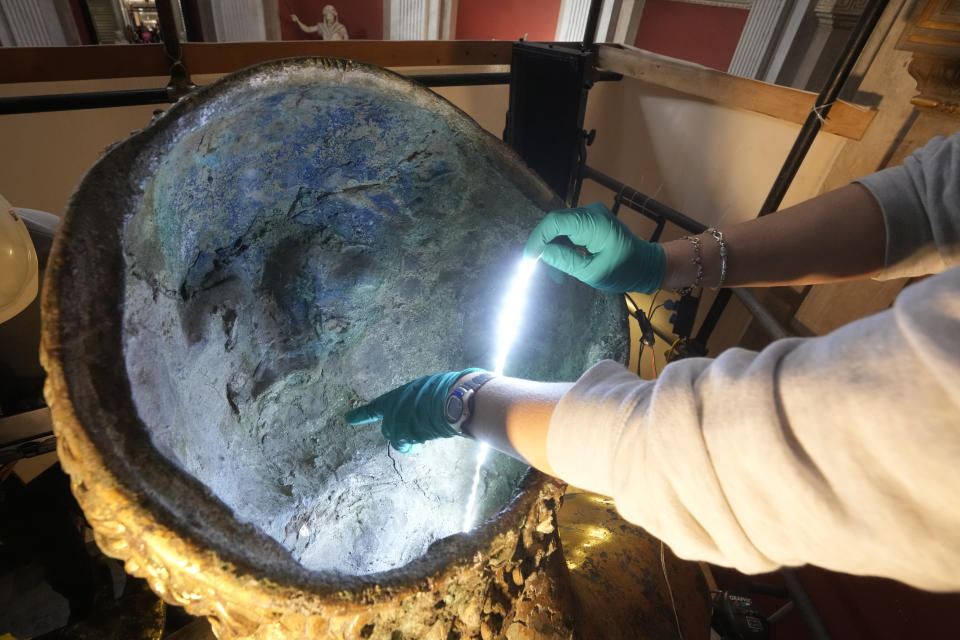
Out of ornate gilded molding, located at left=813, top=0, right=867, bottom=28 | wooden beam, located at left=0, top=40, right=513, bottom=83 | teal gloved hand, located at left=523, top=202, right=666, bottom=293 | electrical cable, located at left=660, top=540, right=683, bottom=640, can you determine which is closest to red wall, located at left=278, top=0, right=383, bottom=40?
wooden beam, located at left=0, top=40, right=513, bottom=83

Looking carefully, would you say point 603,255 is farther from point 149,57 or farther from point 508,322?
point 149,57

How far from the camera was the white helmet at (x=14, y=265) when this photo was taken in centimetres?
115

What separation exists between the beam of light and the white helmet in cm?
124

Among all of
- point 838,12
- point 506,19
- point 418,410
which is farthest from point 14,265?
point 506,19

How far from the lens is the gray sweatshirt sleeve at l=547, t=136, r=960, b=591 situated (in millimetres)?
369

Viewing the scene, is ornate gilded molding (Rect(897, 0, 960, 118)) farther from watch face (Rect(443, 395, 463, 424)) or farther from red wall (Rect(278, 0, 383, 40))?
red wall (Rect(278, 0, 383, 40))

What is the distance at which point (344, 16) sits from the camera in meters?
5.53

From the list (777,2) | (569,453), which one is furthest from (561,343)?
(777,2)

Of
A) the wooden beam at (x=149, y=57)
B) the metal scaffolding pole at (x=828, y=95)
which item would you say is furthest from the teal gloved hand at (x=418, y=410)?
the metal scaffolding pole at (x=828, y=95)

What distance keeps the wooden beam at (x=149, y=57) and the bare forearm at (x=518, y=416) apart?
1503mm

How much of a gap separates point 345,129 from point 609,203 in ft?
8.33

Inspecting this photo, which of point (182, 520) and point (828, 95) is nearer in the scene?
point (182, 520)

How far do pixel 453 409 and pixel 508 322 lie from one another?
0.54m

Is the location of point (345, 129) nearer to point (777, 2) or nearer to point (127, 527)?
point (127, 527)
